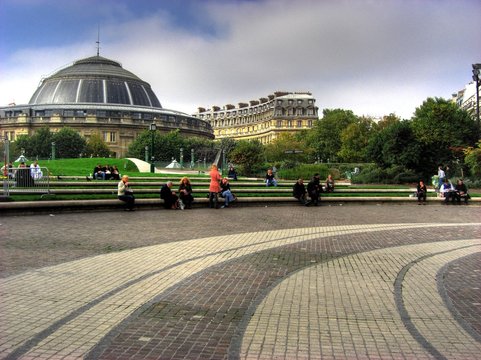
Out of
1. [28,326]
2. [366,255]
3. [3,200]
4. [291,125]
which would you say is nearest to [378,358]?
[28,326]

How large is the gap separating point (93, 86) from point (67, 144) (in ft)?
128

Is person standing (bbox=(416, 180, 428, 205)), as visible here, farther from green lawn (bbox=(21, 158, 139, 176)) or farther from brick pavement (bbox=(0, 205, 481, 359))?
green lawn (bbox=(21, 158, 139, 176))

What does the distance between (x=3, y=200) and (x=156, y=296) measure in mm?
13250

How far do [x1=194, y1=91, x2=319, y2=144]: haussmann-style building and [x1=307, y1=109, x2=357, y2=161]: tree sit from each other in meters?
46.3

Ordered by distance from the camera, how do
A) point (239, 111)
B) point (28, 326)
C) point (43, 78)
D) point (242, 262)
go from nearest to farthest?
1. point (28, 326)
2. point (242, 262)
3. point (43, 78)
4. point (239, 111)

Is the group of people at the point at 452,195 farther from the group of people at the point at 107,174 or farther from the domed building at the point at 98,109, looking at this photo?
the domed building at the point at 98,109

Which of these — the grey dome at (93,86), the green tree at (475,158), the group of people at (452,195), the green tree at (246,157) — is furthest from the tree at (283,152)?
the grey dome at (93,86)

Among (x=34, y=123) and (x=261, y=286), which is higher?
(x=34, y=123)

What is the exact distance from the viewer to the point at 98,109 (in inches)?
4628

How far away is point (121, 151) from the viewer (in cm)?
11756

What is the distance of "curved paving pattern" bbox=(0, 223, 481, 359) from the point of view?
4.86m

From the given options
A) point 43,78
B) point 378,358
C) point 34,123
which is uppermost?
point 43,78

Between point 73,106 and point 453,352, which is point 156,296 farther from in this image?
point 73,106

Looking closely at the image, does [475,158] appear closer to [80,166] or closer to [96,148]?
[80,166]
